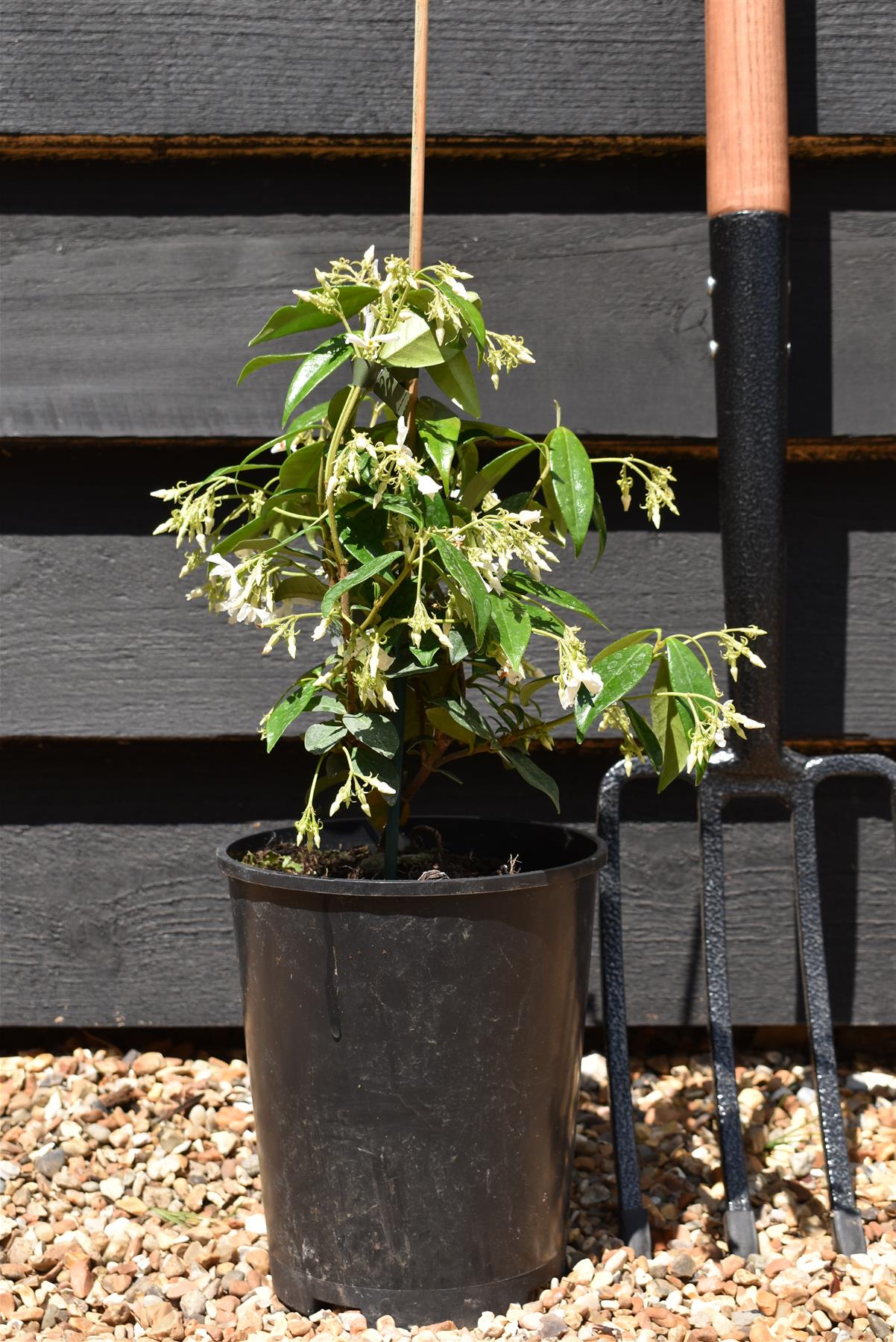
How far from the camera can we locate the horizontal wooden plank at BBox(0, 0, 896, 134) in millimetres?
1343

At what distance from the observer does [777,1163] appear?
1293mm

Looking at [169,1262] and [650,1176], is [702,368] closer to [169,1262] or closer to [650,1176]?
[650,1176]

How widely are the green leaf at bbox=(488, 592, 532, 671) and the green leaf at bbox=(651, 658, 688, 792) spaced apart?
0.14 m

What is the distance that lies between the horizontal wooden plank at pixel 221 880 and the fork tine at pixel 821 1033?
20cm

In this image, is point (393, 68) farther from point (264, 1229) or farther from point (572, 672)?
point (264, 1229)

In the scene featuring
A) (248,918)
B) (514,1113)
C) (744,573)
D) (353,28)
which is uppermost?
(353,28)

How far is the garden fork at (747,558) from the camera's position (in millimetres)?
1177

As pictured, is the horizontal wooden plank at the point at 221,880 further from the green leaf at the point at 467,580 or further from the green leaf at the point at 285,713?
the green leaf at the point at 467,580

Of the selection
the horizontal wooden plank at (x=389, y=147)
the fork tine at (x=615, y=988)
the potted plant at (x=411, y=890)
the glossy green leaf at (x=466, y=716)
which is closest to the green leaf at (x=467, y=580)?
the potted plant at (x=411, y=890)

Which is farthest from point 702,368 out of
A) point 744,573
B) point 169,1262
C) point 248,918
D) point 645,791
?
point 169,1262

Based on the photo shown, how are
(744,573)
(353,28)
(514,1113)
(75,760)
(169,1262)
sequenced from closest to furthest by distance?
(514,1113), (169,1262), (744,573), (353,28), (75,760)

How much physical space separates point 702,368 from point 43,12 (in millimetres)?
875

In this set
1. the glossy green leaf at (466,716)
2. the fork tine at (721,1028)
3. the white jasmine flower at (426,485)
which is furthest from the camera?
the fork tine at (721,1028)

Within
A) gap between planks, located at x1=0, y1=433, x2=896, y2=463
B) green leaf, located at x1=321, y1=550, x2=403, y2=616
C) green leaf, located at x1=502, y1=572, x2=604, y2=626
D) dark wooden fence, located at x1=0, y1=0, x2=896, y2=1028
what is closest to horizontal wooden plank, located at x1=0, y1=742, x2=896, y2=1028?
dark wooden fence, located at x1=0, y1=0, x2=896, y2=1028
